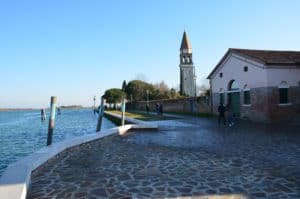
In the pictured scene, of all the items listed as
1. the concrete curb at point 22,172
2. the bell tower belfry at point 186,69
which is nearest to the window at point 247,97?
the concrete curb at point 22,172

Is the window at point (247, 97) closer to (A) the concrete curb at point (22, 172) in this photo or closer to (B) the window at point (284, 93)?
(B) the window at point (284, 93)

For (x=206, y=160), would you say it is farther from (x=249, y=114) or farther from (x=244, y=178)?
(x=249, y=114)

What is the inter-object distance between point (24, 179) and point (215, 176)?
372 centimetres

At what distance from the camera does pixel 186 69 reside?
81.4 metres

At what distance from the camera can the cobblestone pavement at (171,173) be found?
211 inches

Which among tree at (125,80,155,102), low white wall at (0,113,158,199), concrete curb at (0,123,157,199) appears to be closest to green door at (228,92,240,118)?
concrete curb at (0,123,157,199)

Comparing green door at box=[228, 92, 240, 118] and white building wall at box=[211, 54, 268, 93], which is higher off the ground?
white building wall at box=[211, 54, 268, 93]

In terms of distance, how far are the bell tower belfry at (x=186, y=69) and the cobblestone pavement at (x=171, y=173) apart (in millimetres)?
71368

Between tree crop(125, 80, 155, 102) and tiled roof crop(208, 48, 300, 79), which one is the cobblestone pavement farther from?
tree crop(125, 80, 155, 102)

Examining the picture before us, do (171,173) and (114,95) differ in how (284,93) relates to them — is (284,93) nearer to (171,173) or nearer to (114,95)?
(171,173)

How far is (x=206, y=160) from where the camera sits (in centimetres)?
809

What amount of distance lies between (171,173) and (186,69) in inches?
2991

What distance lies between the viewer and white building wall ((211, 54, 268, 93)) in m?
21.9

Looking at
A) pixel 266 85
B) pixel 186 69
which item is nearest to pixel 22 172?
pixel 266 85
